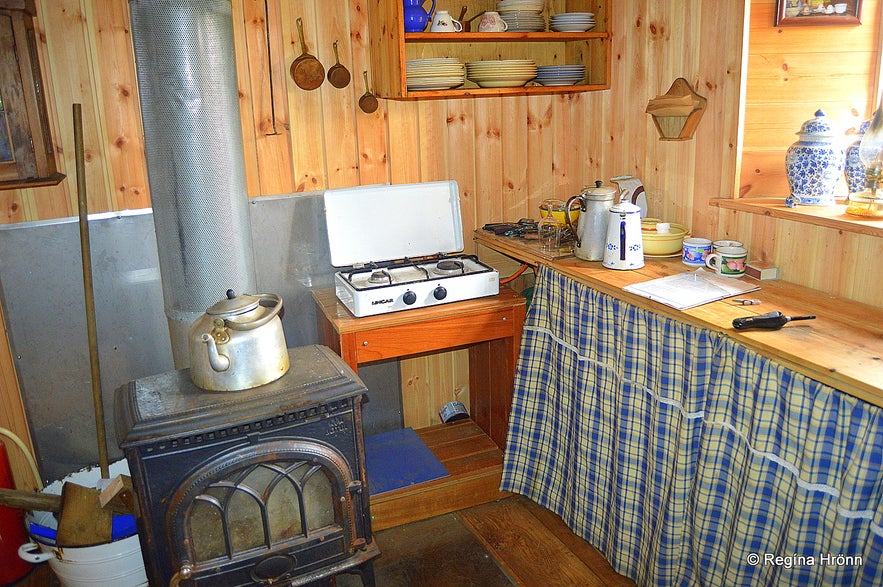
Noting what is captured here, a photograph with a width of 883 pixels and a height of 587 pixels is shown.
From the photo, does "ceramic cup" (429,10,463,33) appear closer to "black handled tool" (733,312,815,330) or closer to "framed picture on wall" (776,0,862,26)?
"framed picture on wall" (776,0,862,26)

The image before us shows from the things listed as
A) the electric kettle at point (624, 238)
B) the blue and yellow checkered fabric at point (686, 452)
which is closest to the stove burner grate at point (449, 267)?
the blue and yellow checkered fabric at point (686, 452)

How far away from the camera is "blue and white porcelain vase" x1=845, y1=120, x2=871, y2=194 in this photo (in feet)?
6.41

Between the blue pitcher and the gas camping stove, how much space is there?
57cm

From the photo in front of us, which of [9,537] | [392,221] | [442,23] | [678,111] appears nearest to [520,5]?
[442,23]

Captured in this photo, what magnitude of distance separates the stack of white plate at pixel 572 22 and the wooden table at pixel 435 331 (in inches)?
38.6

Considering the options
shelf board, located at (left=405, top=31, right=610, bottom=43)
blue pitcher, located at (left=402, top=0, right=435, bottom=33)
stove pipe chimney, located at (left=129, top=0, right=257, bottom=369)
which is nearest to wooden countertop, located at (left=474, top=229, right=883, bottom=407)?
shelf board, located at (left=405, top=31, right=610, bottom=43)

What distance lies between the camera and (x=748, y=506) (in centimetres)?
164

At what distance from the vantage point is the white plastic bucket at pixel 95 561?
2.04 m

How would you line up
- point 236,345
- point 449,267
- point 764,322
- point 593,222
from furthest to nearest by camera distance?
point 449,267
point 593,222
point 236,345
point 764,322

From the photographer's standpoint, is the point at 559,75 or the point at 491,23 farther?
the point at 559,75

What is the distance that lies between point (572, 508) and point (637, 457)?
1.36ft

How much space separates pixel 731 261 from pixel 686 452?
621mm

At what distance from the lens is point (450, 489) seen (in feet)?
8.41

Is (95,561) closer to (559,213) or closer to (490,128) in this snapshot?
(559,213)
